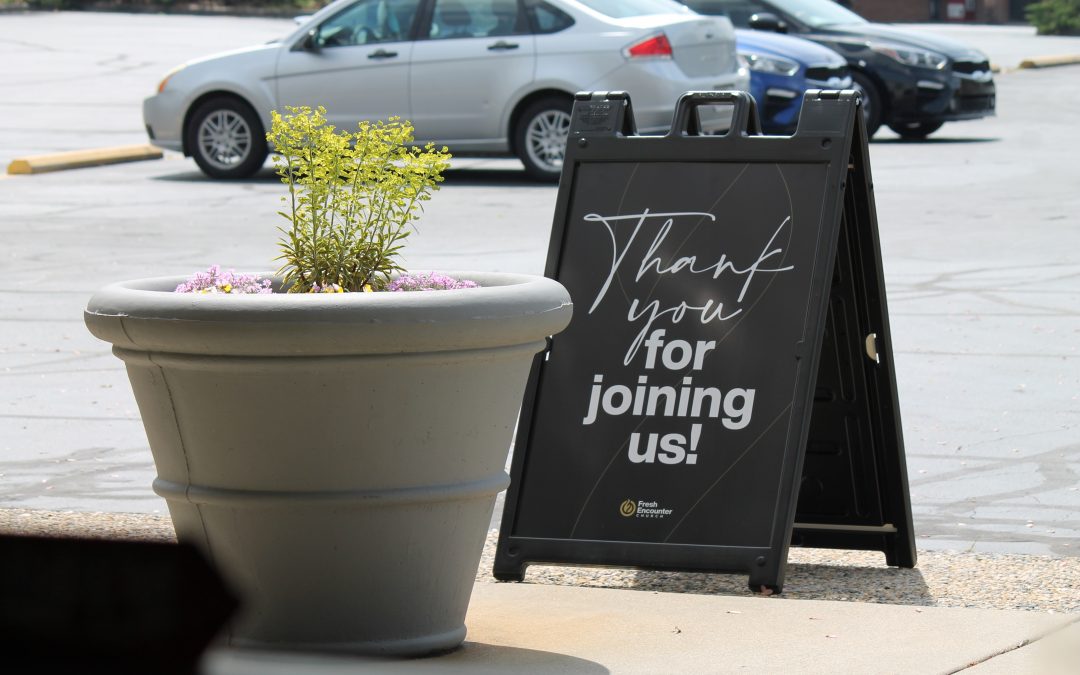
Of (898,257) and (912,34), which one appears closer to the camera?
(898,257)

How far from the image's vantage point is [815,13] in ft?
63.1

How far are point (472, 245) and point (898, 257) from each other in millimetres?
2877

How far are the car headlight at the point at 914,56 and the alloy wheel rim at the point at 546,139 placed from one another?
4.84 metres

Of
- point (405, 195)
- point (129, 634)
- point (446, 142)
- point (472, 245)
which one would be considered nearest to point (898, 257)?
point (472, 245)

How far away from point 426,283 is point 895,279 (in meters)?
6.34

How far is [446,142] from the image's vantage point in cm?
1542

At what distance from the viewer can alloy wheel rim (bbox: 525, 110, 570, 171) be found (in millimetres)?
14820

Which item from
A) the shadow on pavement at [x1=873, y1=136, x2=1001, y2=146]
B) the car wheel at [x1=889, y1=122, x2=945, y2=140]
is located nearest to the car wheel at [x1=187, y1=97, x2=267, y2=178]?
the shadow on pavement at [x1=873, y1=136, x2=1001, y2=146]

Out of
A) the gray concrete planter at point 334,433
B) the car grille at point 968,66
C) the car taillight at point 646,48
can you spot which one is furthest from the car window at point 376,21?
the gray concrete planter at point 334,433

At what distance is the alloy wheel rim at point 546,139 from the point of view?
48.6 ft

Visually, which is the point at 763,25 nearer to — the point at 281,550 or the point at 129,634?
the point at 281,550

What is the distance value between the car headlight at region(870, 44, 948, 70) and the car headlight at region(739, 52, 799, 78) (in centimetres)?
141

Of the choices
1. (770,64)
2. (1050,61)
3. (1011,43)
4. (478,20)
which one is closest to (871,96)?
(770,64)

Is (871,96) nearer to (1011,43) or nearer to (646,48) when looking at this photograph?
(646,48)
